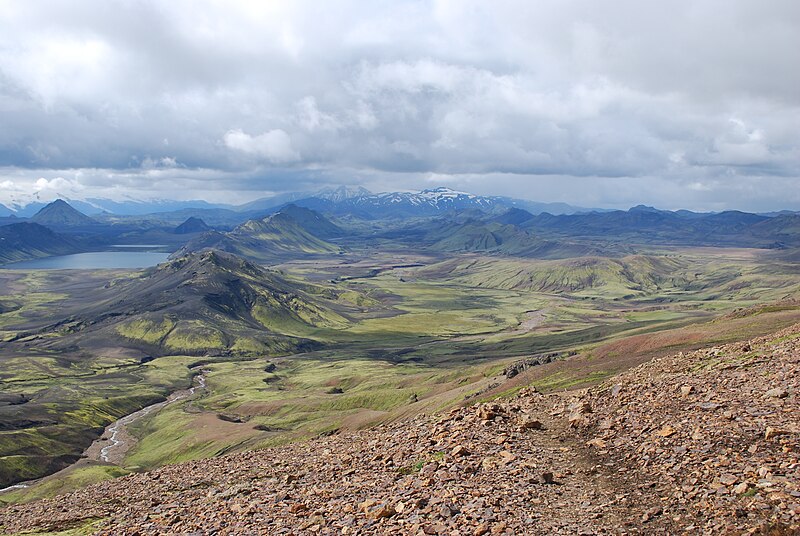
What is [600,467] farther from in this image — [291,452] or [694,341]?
[694,341]

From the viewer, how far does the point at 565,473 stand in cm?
2936

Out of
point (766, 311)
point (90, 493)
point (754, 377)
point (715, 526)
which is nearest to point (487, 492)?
point (715, 526)

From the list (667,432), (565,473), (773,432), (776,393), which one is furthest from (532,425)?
(773,432)

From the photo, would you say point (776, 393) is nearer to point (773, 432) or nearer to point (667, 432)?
point (773, 432)

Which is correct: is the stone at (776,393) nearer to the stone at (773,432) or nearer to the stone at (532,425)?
the stone at (773,432)

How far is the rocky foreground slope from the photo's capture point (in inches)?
931

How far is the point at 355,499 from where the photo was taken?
104ft

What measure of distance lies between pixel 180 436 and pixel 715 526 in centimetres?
17069

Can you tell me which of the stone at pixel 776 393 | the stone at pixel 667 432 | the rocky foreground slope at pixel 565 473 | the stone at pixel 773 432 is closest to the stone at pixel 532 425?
the rocky foreground slope at pixel 565 473

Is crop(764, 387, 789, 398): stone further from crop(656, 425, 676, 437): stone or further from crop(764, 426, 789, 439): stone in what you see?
crop(656, 425, 676, 437): stone

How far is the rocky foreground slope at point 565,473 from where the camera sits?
2364cm

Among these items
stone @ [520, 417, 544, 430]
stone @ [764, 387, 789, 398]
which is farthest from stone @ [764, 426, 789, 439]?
stone @ [520, 417, 544, 430]

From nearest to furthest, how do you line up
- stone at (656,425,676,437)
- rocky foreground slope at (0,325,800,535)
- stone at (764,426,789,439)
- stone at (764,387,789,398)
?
1. rocky foreground slope at (0,325,800,535)
2. stone at (764,426,789,439)
3. stone at (656,425,676,437)
4. stone at (764,387,789,398)

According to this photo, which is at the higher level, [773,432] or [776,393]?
[776,393]
